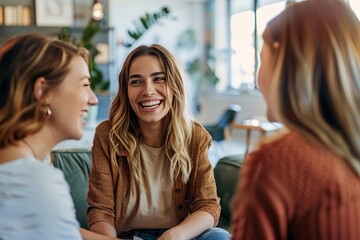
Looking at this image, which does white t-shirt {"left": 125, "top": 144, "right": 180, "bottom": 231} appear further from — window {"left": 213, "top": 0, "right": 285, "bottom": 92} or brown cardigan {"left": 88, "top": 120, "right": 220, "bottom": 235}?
window {"left": 213, "top": 0, "right": 285, "bottom": 92}

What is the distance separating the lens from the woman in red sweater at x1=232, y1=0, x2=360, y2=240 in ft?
2.48

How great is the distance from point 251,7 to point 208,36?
5.11 feet

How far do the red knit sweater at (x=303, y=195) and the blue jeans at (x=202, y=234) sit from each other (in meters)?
0.75

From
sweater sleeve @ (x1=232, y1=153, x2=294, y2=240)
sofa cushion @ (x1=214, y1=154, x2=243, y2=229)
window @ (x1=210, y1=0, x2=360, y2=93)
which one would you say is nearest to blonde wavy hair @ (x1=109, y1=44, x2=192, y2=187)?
sofa cushion @ (x1=214, y1=154, x2=243, y2=229)

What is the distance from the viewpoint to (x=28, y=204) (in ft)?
2.80

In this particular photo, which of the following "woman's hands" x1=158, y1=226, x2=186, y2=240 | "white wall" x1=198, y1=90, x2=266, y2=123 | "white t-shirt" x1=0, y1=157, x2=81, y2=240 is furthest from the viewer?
"white wall" x1=198, y1=90, x2=266, y2=123

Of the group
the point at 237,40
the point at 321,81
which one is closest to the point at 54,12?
the point at 237,40

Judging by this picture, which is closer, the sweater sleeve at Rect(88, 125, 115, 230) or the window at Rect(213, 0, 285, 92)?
the sweater sleeve at Rect(88, 125, 115, 230)

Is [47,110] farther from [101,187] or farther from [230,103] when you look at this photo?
[230,103]

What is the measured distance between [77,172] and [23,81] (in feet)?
3.96

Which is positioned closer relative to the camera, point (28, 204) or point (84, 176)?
point (28, 204)

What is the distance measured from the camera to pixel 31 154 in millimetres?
963

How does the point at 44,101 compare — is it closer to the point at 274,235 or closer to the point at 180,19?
the point at 274,235

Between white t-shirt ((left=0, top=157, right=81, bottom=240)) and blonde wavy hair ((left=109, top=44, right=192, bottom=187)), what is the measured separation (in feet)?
2.38
